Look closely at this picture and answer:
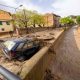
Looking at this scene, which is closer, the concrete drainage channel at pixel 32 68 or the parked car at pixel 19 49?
the concrete drainage channel at pixel 32 68

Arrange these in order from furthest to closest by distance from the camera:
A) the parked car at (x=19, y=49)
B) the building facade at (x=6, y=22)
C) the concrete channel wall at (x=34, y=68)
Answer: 1. the building facade at (x=6, y=22)
2. the parked car at (x=19, y=49)
3. the concrete channel wall at (x=34, y=68)

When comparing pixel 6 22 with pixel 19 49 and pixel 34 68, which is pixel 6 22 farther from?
pixel 34 68

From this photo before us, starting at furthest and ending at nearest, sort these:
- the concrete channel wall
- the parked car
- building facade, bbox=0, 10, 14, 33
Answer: building facade, bbox=0, 10, 14, 33 → the parked car → the concrete channel wall

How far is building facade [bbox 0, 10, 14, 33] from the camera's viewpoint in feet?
137

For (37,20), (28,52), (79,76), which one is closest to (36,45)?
(28,52)

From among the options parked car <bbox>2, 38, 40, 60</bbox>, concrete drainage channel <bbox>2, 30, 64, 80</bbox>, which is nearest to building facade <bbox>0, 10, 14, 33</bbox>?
parked car <bbox>2, 38, 40, 60</bbox>

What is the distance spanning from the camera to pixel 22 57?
9.16m

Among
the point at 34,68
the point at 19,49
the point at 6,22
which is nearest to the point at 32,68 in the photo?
the point at 34,68

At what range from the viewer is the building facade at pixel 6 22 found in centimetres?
4168

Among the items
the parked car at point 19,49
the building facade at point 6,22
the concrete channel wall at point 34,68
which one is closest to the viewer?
the concrete channel wall at point 34,68

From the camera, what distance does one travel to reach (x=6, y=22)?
4316cm

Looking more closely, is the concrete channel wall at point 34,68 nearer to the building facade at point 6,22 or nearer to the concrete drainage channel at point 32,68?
the concrete drainage channel at point 32,68

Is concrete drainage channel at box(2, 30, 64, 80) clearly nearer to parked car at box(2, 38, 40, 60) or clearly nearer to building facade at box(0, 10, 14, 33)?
parked car at box(2, 38, 40, 60)

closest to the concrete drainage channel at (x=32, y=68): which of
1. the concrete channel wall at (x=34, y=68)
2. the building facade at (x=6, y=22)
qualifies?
the concrete channel wall at (x=34, y=68)
